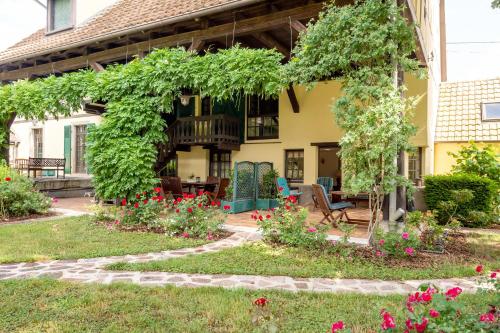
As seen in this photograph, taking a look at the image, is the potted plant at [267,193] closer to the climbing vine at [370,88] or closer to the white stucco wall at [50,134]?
the climbing vine at [370,88]

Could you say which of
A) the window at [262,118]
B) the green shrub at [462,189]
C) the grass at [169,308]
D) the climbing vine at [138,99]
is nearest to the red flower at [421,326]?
the grass at [169,308]

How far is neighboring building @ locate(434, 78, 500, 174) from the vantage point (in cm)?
1196

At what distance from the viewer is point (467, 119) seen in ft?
41.7

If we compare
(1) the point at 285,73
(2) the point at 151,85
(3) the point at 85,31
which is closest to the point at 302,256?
(1) the point at 285,73

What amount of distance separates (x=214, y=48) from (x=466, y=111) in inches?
388

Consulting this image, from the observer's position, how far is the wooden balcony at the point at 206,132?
1118cm

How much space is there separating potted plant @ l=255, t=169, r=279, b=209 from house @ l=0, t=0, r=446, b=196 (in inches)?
76.8

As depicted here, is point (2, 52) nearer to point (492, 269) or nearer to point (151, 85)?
point (151, 85)

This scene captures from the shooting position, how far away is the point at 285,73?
235 inches

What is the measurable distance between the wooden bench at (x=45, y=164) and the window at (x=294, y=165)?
29.9ft

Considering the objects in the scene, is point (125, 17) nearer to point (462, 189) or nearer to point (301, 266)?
point (301, 266)

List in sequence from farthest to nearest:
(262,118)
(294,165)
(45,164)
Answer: (45,164), (262,118), (294,165)

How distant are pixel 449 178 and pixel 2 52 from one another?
50.5 feet

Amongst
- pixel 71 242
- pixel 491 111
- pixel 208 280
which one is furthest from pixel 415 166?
pixel 71 242
